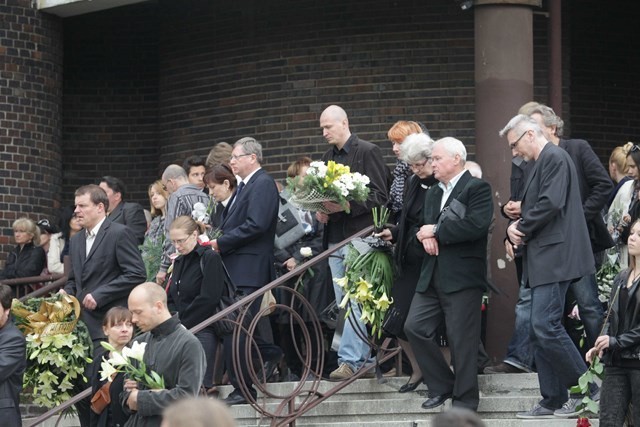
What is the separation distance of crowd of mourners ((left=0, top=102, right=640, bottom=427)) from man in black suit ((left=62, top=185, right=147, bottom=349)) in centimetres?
1

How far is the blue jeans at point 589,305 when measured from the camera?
383 inches

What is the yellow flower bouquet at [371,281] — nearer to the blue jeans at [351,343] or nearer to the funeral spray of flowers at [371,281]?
the funeral spray of flowers at [371,281]

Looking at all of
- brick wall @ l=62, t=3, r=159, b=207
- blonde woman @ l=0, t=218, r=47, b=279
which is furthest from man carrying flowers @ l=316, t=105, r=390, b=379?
brick wall @ l=62, t=3, r=159, b=207

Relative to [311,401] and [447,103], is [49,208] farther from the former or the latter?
[311,401]

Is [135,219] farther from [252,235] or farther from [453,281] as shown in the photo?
[453,281]

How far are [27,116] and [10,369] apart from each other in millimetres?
6078

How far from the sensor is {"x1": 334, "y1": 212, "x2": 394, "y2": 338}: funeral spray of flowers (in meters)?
10.4

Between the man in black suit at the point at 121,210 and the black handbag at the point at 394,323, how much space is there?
9.04ft

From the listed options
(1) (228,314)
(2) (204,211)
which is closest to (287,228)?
(2) (204,211)

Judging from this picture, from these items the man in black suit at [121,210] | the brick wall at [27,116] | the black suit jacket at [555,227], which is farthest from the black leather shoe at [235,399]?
the brick wall at [27,116]

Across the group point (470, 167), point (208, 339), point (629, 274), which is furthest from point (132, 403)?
point (470, 167)

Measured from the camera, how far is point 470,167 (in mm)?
11133

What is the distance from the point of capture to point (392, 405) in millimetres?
10211

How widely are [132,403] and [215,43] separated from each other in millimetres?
8482
